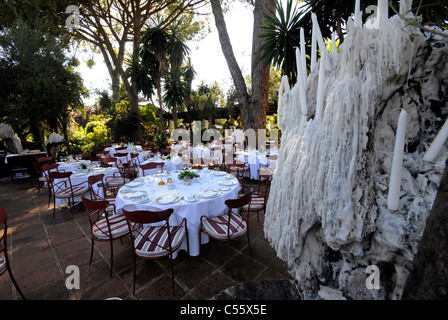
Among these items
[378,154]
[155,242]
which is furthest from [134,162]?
[378,154]

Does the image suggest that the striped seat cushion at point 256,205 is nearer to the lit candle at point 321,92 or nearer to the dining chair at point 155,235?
the dining chair at point 155,235

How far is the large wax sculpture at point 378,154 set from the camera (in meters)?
0.88

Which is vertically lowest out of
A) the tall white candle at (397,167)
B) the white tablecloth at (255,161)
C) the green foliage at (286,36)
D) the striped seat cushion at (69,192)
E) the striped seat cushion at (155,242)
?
the striped seat cushion at (155,242)

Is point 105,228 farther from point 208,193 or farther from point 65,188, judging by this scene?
point 65,188

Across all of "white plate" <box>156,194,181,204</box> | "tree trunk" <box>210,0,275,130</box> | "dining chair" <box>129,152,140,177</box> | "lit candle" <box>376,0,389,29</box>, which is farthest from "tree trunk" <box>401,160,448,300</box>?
"tree trunk" <box>210,0,275,130</box>

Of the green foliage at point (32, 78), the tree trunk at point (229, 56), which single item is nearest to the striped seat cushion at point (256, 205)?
the tree trunk at point (229, 56)

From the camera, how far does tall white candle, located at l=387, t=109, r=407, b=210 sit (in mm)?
828

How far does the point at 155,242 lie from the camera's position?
230 cm

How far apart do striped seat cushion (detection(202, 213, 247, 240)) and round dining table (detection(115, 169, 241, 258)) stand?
0.10m

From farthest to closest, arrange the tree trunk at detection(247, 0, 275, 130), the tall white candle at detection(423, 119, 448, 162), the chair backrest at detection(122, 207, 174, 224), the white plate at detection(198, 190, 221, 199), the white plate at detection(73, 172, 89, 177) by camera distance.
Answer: the tree trunk at detection(247, 0, 275, 130) < the white plate at detection(73, 172, 89, 177) < the white plate at detection(198, 190, 221, 199) < the chair backrest at detection(122, 207, 174, 224) < the tall white candle at detection(423, 119, 448, 162)

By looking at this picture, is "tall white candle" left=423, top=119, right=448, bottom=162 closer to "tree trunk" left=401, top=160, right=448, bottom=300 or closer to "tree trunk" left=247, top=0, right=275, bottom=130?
"tree trunk" left=401, top=160, right=448, bottom=300

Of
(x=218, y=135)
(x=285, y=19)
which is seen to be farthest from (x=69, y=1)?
(x=285, y=19)

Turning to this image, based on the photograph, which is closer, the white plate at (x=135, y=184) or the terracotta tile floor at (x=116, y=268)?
the terracotta tile floor at (x=116, y=268)

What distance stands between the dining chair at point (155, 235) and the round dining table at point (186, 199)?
11 cm
